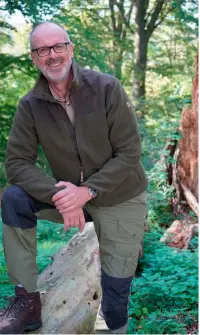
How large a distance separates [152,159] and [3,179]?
223 cm

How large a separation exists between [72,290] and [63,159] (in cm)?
91

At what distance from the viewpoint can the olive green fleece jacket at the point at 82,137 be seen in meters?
2.57

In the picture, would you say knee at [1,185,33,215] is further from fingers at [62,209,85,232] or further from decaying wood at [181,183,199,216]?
decaying wood at [181,183,199,216]

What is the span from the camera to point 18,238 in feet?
8.24

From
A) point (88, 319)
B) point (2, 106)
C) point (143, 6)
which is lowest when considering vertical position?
point (88, 319)

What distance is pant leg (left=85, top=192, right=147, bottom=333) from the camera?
9.12ft

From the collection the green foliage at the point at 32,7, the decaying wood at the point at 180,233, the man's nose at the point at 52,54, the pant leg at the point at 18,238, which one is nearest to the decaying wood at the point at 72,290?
the pant leg at the point at 18,238

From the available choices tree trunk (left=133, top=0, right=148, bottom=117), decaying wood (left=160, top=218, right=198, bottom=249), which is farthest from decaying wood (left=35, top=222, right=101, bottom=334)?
tree trunk (left=133, top=0, right=148, bottom=117)

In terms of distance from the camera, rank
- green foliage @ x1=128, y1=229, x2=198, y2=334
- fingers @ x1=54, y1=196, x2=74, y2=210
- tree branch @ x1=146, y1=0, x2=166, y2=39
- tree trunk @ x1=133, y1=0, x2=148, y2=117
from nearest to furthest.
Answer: fingers @ x1=54, y1=196, x2=74, y2=210, green foliage @ x1=128, y1=229, x2=198, y2=334, tree branch @ x1=146, y1=0, x2=166, y2=39, tree trunk @ x1=133, y1=0, x2=148, y2=117

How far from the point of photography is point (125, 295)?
112 inches

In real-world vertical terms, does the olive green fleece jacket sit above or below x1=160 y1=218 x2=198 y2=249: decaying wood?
above

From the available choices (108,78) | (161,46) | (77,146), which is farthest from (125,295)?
(161,46)

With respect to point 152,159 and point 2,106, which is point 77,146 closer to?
point 2,106

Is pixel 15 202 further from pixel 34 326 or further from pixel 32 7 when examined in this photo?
pixel 32 7
